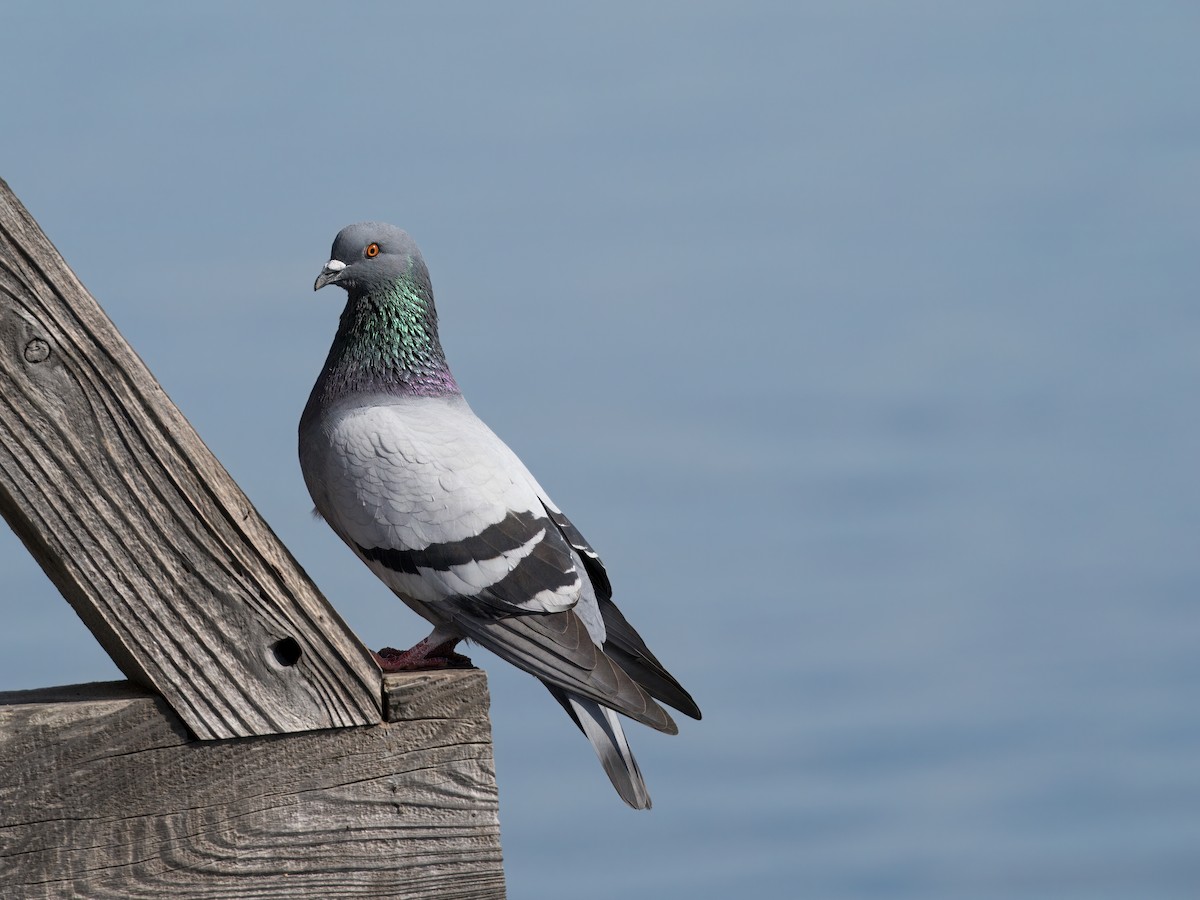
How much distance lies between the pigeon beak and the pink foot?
1.21m

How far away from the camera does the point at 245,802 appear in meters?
2.67

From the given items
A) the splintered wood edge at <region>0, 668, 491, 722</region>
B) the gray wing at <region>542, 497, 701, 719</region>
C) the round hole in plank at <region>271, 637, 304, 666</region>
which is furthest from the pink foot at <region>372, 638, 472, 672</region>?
the round hole in plank at <region>271, 637, 304, 666</region>

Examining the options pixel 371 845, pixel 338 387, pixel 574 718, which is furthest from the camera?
pixel 338 387

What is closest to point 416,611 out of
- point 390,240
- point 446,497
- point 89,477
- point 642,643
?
point 446,497

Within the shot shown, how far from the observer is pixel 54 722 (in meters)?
2.55

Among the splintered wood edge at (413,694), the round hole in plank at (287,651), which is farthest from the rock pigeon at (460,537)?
the round hole in plank at (287,651)

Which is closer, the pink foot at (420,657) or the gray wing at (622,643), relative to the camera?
the pink foot at (420,657)

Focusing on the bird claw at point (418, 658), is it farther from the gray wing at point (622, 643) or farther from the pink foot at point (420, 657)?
the gray wing at point (622, 643)

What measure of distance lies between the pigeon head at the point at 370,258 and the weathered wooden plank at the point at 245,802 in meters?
1.98

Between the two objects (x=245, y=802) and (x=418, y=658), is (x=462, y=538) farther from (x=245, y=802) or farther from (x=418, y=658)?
(x=245, y=802)

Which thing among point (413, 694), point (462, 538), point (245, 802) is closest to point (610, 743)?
point (462, 538)

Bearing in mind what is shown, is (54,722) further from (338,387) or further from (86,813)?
(338,387)

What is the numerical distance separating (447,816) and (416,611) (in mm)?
1377

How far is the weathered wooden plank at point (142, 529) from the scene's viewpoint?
240 centimetres
